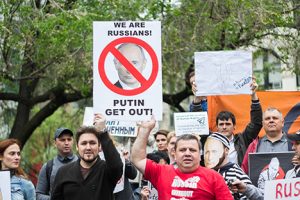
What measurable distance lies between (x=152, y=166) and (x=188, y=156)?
388mm

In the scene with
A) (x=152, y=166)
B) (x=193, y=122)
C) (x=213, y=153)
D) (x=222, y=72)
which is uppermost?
(x=222, y=72)

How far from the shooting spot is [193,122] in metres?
9.81

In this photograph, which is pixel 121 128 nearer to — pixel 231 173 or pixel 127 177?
pixel 127 177

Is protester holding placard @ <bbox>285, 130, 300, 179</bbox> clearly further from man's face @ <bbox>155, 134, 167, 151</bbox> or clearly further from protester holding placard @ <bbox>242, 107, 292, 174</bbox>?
man's face @ <bbox>155, 134, 167, 151</bbox>

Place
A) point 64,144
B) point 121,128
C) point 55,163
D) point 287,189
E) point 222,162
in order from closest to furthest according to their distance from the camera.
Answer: point 287,189 < point 222,162 < point 121,128 < point 55,163 < point 64,144

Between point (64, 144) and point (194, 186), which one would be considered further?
point (64, 144)

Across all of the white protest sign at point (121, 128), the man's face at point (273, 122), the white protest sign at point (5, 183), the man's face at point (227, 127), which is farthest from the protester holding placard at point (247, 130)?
the white protest sign at point (5, 183)

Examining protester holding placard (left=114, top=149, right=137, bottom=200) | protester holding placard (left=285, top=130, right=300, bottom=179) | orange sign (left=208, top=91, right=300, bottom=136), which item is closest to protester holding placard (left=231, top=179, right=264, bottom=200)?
protester holding placard (left=285, top=130, right=300, bottom=179)

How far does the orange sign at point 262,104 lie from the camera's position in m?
11.3

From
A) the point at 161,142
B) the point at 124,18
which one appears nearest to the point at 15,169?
the point at 161,142

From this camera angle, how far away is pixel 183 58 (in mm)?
16906

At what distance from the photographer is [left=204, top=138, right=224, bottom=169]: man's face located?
7582 millimetres

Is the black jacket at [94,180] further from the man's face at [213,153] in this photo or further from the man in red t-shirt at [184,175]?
the man's face at [213,153]

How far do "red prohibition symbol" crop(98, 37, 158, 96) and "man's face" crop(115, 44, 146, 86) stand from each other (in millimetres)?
34
